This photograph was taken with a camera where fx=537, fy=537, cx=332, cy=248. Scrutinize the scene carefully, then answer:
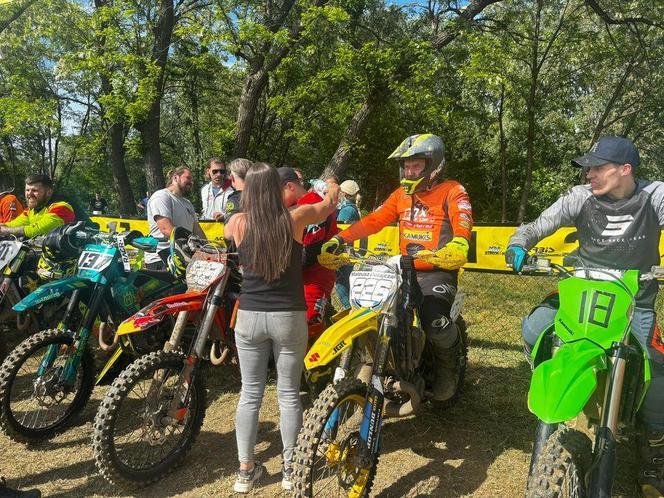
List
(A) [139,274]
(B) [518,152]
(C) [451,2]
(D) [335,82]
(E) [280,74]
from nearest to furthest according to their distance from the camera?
1. (A) [139,274]
2. (E) [280,74]
3. (D) [335,82]
4. (C) [451,2]
5. (B) [518,152]

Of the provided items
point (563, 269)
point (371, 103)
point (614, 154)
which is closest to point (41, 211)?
point (563, 269)

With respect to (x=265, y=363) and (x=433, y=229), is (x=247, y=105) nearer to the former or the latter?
(x=433, y=229)

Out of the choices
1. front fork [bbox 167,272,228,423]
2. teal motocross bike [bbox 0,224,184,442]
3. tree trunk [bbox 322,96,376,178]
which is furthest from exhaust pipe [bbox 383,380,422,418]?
tree trunk [bbox 322,96,376,178]

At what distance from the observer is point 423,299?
3.40 meters

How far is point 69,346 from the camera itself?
3.76 m

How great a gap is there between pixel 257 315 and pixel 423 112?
1205cm

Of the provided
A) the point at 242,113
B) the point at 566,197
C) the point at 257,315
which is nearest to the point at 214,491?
the point at 257,315

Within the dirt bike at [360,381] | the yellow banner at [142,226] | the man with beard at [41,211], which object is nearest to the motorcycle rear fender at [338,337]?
the dirt bike at [360,381]

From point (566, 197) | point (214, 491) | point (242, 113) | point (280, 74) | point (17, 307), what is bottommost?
point (214, 491)

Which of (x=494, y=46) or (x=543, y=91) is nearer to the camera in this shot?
(x=494, y=46)

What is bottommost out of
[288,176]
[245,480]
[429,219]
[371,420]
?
[245,480]

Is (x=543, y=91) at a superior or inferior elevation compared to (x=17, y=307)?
superior

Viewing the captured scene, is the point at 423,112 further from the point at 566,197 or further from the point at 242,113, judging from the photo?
the point at 566,197

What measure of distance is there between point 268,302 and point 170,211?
9.36 ft
